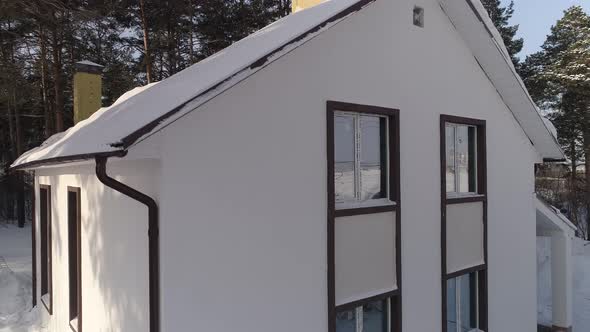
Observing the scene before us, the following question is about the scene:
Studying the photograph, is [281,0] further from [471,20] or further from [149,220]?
[149,220]

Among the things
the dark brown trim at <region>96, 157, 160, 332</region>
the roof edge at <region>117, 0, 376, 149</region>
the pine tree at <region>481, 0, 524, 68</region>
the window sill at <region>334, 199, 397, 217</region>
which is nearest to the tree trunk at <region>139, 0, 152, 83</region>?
the window sill at <region>334, 199, 397, 217</region>

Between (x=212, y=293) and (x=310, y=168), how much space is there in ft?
5.52

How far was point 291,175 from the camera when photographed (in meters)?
4.78

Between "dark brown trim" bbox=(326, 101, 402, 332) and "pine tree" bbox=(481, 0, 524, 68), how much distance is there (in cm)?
2325

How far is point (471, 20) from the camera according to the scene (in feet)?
23.2

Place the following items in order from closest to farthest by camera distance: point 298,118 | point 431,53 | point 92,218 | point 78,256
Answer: point 298,118
point 92,218
point 78,256
point 431,53

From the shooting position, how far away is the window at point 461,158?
7414 mm

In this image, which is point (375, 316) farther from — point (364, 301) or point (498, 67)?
point (498, 67)

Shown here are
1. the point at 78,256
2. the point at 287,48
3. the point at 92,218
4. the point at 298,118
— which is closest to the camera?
the point at 287,48

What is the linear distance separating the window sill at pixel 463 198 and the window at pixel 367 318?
202cm

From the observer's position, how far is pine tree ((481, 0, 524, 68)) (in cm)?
2597

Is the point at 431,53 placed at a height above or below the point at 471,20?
below

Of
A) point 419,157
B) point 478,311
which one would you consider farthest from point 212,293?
point 478,311

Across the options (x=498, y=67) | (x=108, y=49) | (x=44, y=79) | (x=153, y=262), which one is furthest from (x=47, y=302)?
(x=44, y=79)
